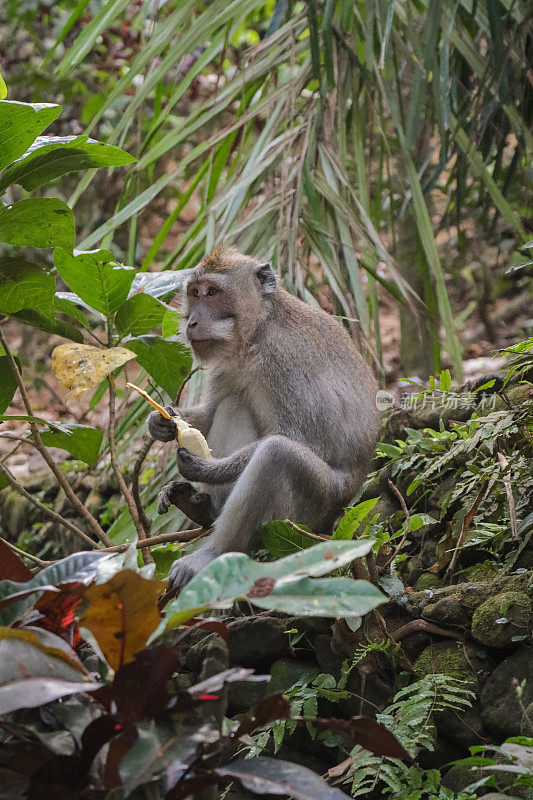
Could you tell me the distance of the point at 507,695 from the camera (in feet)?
8.55

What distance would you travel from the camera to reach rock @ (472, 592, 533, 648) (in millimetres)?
2713

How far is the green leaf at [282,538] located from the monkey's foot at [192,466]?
0.69 meters

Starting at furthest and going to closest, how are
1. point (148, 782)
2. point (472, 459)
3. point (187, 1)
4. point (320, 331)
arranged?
point (187, 1), point (320, 331), point (472, 459), point (148, 782)

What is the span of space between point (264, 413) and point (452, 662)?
4.72 ft

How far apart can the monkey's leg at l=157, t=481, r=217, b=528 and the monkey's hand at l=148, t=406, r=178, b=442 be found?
A: 0.20 metres

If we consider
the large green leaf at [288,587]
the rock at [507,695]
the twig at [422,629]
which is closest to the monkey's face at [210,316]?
the twig at [422,629]

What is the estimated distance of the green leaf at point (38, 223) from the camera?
9.54ft

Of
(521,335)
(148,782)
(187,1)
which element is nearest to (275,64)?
(187,1)

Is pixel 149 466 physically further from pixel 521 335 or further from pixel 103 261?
pixel 521 335

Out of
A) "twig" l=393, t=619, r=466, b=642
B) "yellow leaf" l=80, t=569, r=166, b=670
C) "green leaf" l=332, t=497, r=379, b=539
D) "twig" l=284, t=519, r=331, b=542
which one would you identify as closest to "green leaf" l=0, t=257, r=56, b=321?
"twig" l=284, t=519, r=331, b=542

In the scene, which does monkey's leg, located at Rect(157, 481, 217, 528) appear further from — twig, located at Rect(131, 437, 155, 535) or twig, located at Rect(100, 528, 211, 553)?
twig, located at Rect(131, 437, 155, 535)

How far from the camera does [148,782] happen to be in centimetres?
171

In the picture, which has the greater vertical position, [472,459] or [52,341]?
[52,341]

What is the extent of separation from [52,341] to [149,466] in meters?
3.88
